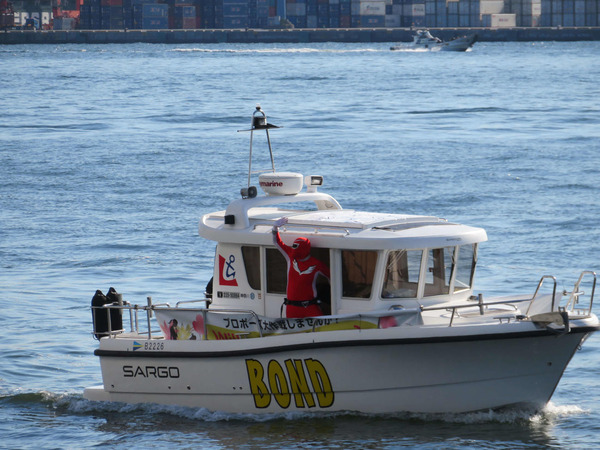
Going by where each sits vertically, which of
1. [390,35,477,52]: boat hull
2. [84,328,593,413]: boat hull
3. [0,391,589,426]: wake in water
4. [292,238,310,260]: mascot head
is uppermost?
[390,35,477,52]: boat hull

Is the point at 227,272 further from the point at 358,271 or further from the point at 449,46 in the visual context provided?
→ the point at 449,46

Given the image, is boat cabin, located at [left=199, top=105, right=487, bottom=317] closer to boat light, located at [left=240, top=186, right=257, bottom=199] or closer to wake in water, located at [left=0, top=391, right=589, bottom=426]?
boat light, located at [left=240, top=186, right=257, bottom=199]

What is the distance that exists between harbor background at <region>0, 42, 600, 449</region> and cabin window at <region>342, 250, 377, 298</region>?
1.45 meters

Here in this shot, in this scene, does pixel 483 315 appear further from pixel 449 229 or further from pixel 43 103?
pixel 43 103

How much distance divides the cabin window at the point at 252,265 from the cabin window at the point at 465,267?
94.8 inches

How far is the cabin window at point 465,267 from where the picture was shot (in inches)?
492

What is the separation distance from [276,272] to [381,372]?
1837 mm

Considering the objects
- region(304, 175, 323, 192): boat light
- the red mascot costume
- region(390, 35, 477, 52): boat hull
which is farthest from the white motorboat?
region(390, 35, 477, 52): boat hull

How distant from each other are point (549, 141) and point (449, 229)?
35631mm

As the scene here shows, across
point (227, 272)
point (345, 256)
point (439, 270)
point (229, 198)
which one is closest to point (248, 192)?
point (227, 272)

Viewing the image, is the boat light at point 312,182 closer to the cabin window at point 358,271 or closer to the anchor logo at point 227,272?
the anchor logo at point 227,272

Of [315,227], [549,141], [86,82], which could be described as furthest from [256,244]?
[86,82]

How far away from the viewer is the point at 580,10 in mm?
195500

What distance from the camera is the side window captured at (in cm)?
1258
